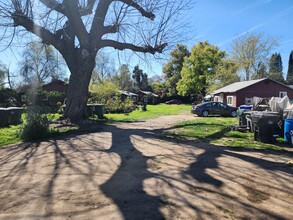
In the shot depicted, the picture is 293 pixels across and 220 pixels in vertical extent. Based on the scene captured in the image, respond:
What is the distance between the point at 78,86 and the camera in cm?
1590

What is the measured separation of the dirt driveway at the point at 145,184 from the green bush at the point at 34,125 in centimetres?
234

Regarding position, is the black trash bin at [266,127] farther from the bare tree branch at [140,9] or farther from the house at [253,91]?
the house at [253,91]

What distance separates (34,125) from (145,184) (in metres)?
7.45

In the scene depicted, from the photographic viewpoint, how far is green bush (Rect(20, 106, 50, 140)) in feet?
35.1

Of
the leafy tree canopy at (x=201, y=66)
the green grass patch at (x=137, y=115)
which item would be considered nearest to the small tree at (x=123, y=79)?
the leafy tree canopy at (x=201, y=66)

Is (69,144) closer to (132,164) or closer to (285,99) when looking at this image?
(132,164)

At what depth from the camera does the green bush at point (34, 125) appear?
1069 cm

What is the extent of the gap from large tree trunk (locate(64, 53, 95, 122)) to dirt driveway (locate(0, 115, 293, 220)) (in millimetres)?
7632

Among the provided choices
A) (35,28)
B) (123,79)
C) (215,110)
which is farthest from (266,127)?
(123,79)

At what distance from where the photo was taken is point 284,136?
32.9 feet

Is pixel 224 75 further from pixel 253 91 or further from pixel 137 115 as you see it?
pixel 137 115

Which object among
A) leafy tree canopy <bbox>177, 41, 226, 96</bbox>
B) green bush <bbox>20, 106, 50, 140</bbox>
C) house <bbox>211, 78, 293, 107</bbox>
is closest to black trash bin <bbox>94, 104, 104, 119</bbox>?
green bush <bbox>20, 106, 50, 140</bbox>

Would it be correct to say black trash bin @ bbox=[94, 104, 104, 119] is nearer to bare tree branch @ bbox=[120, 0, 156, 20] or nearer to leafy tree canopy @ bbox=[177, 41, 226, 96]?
bare tree branch @ bbox=[120, 0, 156, 20]

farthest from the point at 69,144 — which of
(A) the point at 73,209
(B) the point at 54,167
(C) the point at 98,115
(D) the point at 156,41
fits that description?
(C) the point at 98,115
